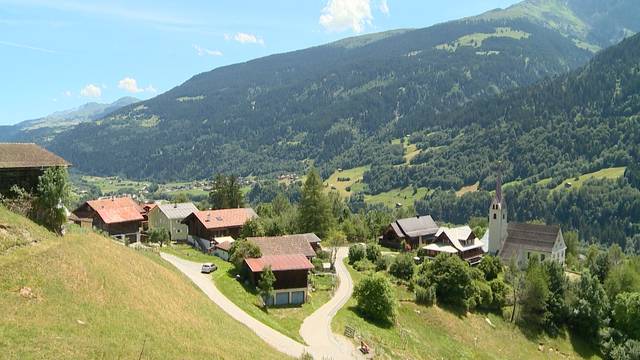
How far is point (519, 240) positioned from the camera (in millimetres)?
112625

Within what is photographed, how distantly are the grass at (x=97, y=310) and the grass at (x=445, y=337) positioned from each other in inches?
743

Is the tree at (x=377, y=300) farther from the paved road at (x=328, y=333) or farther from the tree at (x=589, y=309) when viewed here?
the tree at (x=589, y=309)

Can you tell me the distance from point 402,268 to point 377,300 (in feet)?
61.1

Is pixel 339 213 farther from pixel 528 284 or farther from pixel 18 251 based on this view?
pixel 18 251

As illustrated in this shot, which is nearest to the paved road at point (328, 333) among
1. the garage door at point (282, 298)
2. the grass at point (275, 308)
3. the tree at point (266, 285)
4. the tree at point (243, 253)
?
the grass at point (275, 308)

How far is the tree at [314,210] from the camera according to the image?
10644 cm

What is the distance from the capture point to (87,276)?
40.7 m

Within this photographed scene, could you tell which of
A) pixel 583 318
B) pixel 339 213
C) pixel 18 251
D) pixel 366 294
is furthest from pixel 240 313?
pixel 339 213

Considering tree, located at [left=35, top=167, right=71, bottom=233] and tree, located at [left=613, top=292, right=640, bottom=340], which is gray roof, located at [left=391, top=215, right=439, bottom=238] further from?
tree, located at [left=35, top=167, right=71, bottom=233]

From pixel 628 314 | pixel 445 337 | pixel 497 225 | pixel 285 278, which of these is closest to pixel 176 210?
pixel 285 278

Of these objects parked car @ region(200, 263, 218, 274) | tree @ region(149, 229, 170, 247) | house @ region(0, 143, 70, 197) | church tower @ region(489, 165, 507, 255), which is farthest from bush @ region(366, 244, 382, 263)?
house @ region(0, 143, 70, 197)

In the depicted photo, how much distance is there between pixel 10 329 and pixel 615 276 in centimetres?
9199

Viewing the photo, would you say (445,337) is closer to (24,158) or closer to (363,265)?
(363,265)

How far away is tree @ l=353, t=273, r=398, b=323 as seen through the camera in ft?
225
